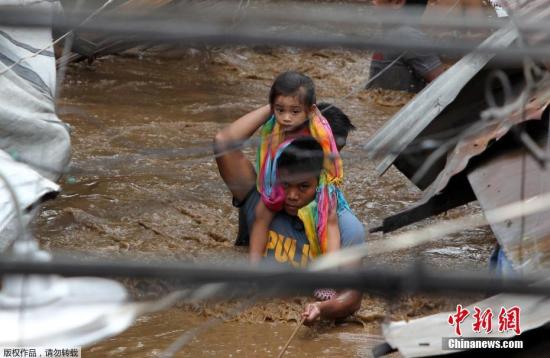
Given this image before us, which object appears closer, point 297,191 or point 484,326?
point 484,326

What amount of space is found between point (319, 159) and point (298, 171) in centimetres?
11

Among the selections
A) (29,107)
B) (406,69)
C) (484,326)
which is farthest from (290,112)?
(406,69)

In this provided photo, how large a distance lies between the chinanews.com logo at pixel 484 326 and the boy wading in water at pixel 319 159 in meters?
1.20

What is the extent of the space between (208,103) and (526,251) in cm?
424

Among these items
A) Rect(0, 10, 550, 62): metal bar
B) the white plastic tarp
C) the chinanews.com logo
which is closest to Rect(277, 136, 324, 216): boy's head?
the white plastic tarp

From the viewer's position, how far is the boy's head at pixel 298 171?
425 centimetres

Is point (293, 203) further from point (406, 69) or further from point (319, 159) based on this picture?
point (406, 69)

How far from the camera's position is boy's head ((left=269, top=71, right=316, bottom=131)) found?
4324 mm

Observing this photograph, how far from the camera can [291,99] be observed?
434 cm

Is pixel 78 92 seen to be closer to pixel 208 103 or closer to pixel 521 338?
pixel 208 103

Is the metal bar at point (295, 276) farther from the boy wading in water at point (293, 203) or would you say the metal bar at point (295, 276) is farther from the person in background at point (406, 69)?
the person in background at point (406, 69)

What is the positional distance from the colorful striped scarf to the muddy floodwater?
1.04 feet

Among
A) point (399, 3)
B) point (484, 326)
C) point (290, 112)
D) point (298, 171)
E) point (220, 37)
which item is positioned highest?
point (399, 3)

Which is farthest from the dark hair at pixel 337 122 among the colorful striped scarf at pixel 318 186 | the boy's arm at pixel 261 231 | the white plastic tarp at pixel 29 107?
the white plastic tarp at pixel 29 107
